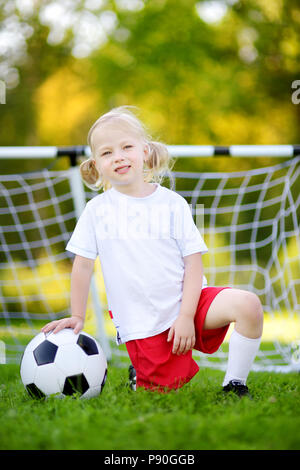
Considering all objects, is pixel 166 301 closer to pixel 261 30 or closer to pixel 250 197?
pixel 250 197

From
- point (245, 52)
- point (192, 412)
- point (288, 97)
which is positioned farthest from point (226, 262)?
point (192, 412)

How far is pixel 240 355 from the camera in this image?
1.91 meters

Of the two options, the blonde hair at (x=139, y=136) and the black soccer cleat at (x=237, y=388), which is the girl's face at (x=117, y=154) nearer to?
the blonde hair at (x=139, y=136)

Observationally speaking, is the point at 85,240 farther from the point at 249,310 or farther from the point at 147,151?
the point at 249,310

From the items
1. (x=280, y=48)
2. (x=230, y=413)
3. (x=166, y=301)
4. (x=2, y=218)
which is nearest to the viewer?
(x=230, y=413)

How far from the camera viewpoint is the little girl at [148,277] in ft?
6.32

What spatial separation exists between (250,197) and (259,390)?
536 centimetres

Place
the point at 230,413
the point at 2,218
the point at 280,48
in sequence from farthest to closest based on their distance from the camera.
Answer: the point at 280,48, the point at 2,218, the point at 230,413

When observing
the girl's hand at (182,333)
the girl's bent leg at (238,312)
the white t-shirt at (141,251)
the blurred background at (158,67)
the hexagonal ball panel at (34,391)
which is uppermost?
the blurred background at (158,67)

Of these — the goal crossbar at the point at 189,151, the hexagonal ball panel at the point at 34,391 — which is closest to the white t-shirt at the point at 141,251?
the hexagonal ball panel at the point at 34,391

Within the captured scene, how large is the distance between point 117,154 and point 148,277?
1.58 ft

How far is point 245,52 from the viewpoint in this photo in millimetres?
9797

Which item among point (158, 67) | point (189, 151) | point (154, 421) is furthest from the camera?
point (158, 67)

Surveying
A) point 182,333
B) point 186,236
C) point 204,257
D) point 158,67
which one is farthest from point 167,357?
point 158,67
